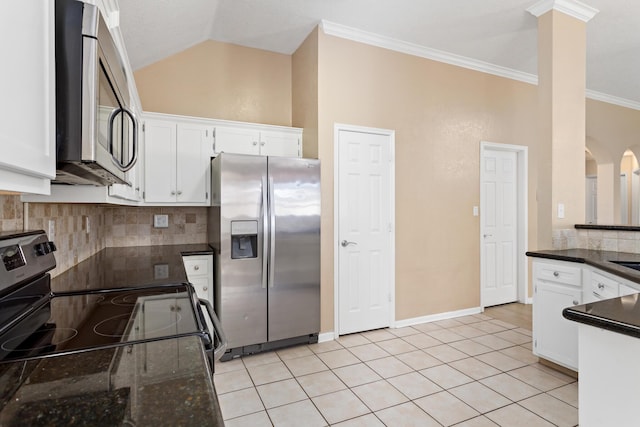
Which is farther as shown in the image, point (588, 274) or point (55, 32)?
point (588, 274)

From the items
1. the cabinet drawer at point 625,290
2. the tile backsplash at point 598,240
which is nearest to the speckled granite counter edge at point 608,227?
the tile backsplash at point 598,240

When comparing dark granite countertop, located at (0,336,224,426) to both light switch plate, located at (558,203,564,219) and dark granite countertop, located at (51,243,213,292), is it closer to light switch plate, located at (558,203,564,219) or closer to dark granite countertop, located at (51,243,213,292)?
dark granite countertop, located at (51,243,213,292)

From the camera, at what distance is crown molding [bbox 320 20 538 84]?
3.36 metres

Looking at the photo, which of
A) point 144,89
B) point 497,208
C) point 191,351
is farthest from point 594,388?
point 144,89

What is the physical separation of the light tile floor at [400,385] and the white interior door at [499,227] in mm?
1130

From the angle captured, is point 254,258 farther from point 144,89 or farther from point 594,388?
point 594,388

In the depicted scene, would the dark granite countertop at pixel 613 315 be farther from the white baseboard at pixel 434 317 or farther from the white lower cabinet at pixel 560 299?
the white baseboard at pixel 434 317

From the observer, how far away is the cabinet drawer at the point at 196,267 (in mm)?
2992

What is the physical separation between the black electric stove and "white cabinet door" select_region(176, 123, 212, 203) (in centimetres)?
177

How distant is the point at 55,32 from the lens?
0.82 m

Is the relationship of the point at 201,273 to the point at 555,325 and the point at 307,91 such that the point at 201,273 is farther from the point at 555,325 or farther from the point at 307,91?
the point at 555,325

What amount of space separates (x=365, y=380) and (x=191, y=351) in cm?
204

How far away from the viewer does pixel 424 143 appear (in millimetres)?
3852

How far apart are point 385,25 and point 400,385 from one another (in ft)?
10.6
